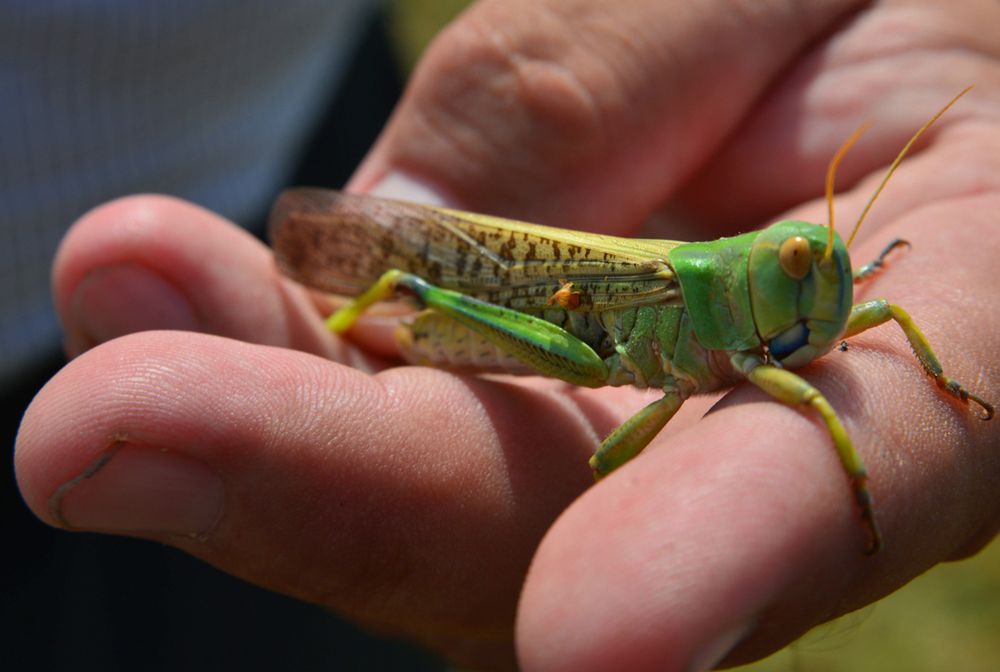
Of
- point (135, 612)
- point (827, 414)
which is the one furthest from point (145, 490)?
point (135, 612)

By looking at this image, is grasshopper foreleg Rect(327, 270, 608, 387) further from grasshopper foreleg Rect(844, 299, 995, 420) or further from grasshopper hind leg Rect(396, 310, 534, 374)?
grasshopper foreleg Rect(844, 299, 995, 420)

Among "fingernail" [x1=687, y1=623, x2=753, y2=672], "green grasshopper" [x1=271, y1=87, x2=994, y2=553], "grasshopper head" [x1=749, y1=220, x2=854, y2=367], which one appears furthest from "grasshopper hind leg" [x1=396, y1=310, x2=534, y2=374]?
"fingernail" [x1=687, y1=623, x2=753, y2=672]

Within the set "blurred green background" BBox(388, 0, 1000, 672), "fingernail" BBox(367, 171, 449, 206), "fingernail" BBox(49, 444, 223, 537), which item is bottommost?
"blurred green background" BBox(388, 0, 1000, 672)

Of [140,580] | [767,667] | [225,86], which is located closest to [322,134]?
[225,86]

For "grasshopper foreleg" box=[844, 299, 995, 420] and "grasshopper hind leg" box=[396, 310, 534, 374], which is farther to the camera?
"grasshopper hind leg" box=[396, 310, 534, 374]

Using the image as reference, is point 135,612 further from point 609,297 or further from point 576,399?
point 609,297

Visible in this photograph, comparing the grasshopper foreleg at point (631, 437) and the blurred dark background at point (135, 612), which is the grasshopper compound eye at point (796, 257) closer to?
the grasshopper foreleg at point (631, 437)

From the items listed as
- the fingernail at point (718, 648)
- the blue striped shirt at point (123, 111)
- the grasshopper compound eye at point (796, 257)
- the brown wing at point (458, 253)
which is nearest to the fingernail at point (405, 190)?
the brown wing at point (458, 253)
